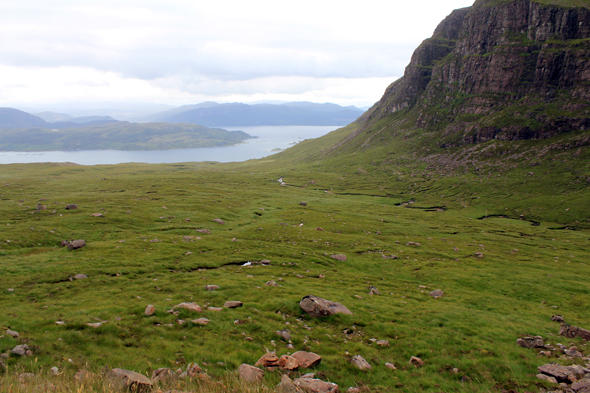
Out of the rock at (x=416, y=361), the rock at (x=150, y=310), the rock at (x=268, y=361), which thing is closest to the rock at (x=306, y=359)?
the rock at (x=268, y=361)

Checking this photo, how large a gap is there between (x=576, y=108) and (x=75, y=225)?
17386 cm

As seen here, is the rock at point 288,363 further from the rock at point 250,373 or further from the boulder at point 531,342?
the boulder at point 531,342

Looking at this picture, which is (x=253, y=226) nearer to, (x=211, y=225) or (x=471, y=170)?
(x=211, y=225)

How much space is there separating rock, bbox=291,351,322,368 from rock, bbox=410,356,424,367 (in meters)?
5.58

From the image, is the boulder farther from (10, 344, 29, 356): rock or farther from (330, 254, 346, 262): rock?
(10, 344, 29, 356): rock

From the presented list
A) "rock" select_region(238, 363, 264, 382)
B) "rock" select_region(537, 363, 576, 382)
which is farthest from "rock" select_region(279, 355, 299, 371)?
"rock" select_region(537, 363, 576, 382)

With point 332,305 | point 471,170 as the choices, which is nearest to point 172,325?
point 332,305

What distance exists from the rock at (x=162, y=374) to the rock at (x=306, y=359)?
5961mm

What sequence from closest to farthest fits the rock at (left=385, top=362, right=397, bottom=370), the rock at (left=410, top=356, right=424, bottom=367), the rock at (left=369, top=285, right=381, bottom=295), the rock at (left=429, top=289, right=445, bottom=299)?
the rock at (left=385, top=362, right=397, bottom=370), the rock at (left=410, top=356, right=424, bottom=367), the rock at (left=369, top=285, right=381, bottom=295), the rock at (left=429, top=289, right=445, bottom=299)

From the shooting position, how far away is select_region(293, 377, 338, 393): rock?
12576 mm

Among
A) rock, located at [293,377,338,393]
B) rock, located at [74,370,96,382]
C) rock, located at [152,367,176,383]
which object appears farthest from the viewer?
rock, located at [293,377,338,393]

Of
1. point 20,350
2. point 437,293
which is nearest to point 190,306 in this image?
point 20,350

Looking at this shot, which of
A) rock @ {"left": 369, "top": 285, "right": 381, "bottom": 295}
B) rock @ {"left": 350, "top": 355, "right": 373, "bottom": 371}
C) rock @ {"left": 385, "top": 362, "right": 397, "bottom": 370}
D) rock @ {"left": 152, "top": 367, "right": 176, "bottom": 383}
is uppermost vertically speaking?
rock @ {"left": 152, "top": 367, "right": 176, "bottom": 383}

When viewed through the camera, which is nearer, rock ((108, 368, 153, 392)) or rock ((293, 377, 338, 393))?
rock ((108, 368, 153, 392))
